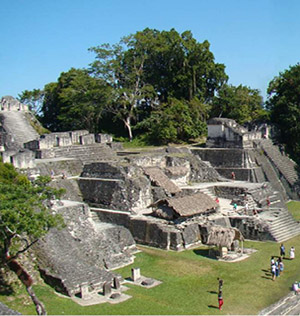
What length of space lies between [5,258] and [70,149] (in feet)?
40.1

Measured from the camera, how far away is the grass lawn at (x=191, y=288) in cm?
1088

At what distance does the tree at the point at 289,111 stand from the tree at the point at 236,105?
→ 221 centimetres

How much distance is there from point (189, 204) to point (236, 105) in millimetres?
18026

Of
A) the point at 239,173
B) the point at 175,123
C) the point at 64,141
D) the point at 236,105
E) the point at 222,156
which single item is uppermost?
the point at 236,105

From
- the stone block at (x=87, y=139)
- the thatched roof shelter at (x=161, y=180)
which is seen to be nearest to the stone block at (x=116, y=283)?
the thatched roof shelter at (x=161, y=180)

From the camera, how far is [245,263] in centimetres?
1460

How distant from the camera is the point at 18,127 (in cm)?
2719

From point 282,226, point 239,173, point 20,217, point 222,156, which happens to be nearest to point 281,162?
point 239,173

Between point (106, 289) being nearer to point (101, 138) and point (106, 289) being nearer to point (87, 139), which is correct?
point (87, 139)

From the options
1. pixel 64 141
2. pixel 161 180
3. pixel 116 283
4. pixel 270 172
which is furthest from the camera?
pixel 270 172

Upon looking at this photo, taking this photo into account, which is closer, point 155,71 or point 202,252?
point 202,252

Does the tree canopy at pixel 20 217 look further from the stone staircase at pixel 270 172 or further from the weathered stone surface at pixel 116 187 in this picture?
the stone staircase at pixel 270 172

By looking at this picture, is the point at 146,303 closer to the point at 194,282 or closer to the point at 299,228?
the point at 194,282

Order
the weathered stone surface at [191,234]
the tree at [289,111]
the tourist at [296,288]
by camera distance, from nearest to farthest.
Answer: the tourist at [296,288] < the weathered stone surface at [191,234] < the tree at [289,111]
